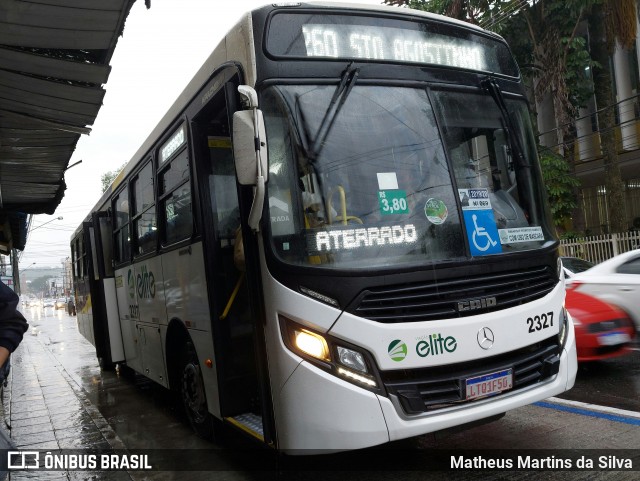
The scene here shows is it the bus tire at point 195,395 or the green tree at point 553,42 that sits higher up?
the green tree at point 553,42

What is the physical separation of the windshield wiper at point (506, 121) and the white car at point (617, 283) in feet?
13.9

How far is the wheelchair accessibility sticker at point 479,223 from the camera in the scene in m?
3.95

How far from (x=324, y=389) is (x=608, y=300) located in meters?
5.87

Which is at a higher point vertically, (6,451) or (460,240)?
(460,240)

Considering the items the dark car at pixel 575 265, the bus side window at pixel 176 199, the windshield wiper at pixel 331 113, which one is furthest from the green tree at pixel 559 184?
the windshield wiper at pixel 331 113

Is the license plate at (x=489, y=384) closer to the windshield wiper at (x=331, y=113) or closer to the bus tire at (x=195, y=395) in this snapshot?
the windshield wiper at (x=331, y=113)

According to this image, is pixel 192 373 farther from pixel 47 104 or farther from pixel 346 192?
pixel 47 104

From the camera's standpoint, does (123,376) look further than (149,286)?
Yes

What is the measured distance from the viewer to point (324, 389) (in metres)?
3.50

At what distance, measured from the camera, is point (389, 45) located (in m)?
4.16

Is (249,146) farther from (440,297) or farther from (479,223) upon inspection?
(479,223)

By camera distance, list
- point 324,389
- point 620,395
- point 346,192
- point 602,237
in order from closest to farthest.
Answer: point 324,389 → point 346,192 → point 620,395 → point 602,237

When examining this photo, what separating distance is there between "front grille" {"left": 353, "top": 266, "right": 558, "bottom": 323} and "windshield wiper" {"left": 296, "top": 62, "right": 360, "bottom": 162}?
0.96 meters

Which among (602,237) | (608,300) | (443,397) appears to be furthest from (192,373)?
(602,237)
